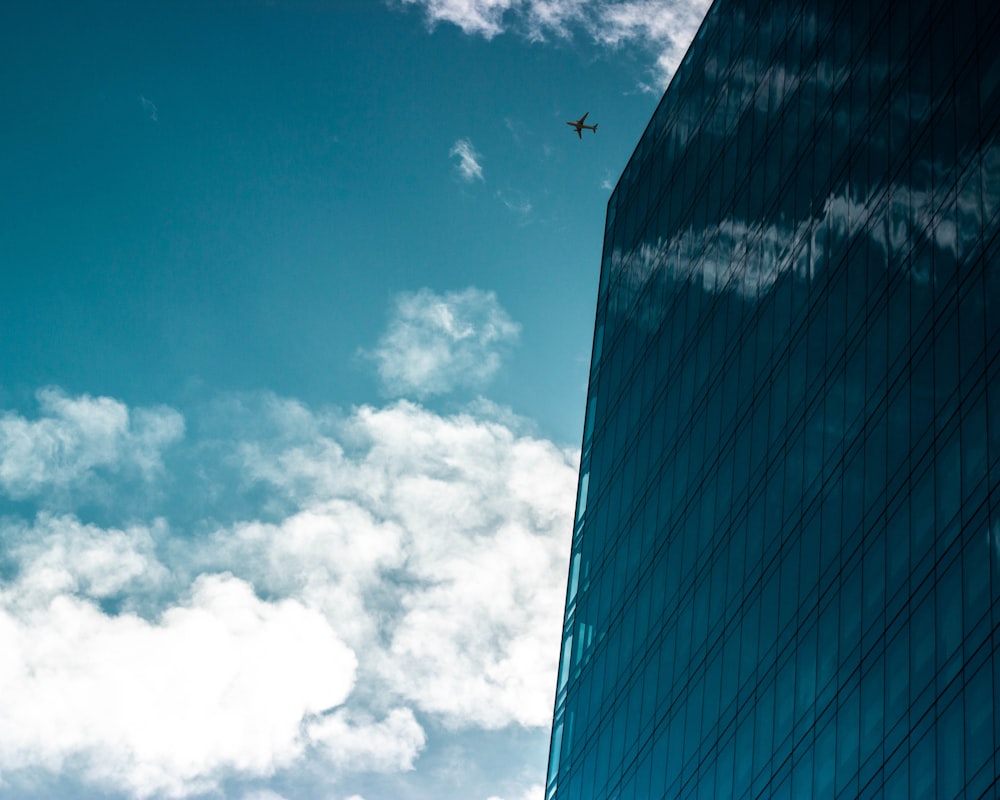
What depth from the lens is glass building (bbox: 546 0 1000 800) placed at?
50219 millimetres

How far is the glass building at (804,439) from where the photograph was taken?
50.2 metres

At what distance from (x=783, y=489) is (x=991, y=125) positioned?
18698 mm

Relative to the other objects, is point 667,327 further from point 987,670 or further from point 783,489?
point 987,670

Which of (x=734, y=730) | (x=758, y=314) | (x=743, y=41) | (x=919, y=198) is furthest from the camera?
(x=743, y=41)

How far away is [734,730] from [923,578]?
659 inches

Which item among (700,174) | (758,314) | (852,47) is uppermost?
(700,174)

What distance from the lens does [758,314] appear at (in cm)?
7394

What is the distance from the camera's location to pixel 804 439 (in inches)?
2530

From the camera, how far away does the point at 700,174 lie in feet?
290

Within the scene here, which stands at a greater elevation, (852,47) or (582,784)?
(852,47)

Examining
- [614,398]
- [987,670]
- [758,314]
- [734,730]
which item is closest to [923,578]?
[987,670]

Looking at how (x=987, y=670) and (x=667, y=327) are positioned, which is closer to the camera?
(x=987, y=670)

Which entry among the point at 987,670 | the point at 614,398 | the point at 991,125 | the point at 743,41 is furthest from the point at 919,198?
the point at 614,398

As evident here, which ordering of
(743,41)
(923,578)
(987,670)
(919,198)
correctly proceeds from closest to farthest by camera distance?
(987,670), (923,578), (919,198), (743,41)
